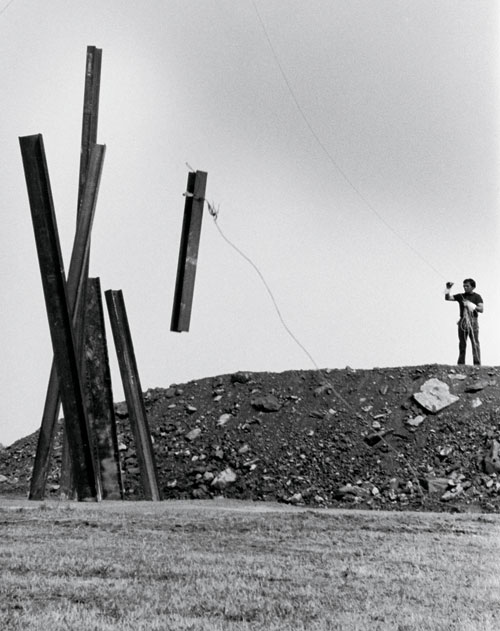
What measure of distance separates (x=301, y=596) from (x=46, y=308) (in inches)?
253

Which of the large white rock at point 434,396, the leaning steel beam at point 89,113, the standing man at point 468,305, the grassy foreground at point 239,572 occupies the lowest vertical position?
the grassy foreground at point 239,572

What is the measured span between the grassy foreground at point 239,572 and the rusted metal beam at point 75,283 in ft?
6.88

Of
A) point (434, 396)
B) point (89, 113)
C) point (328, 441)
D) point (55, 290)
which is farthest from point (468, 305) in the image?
point (55, 290)

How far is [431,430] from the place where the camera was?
19.4 meters

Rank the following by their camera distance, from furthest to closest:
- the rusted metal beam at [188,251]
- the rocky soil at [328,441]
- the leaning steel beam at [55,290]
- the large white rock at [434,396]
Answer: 1. the large white rock at [434,396]
2. the rocky soil at [328,441]
3. the leaning steel beam at [55,290]
4. the rusted metal beam at [188,251]

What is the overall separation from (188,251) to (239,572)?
3783 mm

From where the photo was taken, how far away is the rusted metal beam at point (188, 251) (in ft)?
32.0

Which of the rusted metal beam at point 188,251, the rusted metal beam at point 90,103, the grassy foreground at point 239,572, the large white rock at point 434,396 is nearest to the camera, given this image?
the grassy foreground at point 239,572

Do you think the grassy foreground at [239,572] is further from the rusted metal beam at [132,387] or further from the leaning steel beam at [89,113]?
the leaning steel beam at [89,113]

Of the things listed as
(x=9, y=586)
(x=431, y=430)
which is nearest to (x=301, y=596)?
(x=9, y=586)

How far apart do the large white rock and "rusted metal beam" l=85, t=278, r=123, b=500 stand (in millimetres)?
8779

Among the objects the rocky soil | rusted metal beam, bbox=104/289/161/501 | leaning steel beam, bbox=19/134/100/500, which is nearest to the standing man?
the rocky soil

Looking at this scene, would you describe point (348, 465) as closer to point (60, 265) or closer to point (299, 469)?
point (299, 469)

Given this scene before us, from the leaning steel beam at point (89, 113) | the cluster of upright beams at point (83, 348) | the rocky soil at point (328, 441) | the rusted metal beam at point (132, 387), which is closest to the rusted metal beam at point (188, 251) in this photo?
the cluster of upright beams at point (83, 348)
